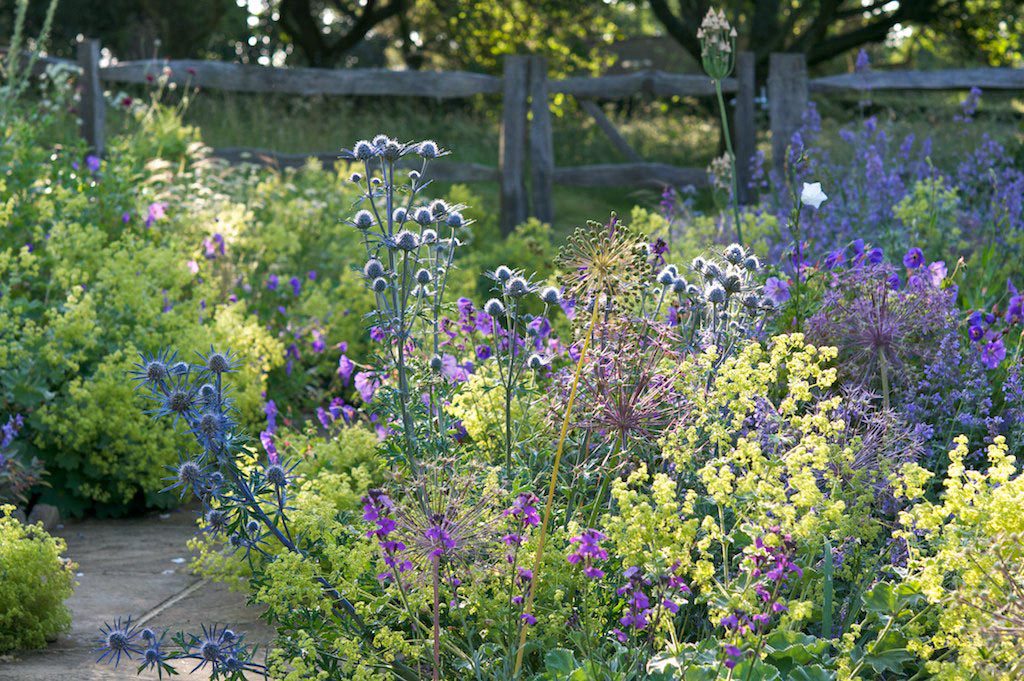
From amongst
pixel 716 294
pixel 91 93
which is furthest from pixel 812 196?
pixel 91 93

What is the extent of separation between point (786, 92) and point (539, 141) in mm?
2019

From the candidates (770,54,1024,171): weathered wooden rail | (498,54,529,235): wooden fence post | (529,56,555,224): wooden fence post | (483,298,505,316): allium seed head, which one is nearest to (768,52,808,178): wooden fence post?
(770,54,1024,171): weathered wooden rail

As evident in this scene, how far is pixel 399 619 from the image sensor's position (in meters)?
2.40

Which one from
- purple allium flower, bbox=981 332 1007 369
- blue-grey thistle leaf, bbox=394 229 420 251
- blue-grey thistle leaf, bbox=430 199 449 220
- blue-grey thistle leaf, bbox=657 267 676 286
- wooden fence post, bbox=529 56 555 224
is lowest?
purple allium flower, bbox=981 332 1007 369

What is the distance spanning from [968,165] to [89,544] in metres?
5.08

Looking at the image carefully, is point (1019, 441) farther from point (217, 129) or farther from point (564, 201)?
point (217, 129)

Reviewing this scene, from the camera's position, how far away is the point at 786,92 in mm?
8703

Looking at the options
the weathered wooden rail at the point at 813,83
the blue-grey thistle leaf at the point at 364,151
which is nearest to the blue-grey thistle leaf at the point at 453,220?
the blue-grey thistle leaf at the point at 364,151

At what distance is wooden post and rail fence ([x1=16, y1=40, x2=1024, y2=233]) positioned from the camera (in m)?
8.71

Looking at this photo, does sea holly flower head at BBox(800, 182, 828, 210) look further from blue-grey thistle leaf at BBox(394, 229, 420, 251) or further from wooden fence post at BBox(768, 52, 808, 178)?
wooden fence post at BBox(768, 52, 808, 178)

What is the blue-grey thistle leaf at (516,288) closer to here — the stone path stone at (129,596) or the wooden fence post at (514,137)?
the stone path stone at (129,596)

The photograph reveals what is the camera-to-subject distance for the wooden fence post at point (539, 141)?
357 inches

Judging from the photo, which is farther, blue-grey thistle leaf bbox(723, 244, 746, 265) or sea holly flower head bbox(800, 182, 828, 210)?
sea holly flower head bbox(800, 182, 828, 210)

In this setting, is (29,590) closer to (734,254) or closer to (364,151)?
(364,151)
